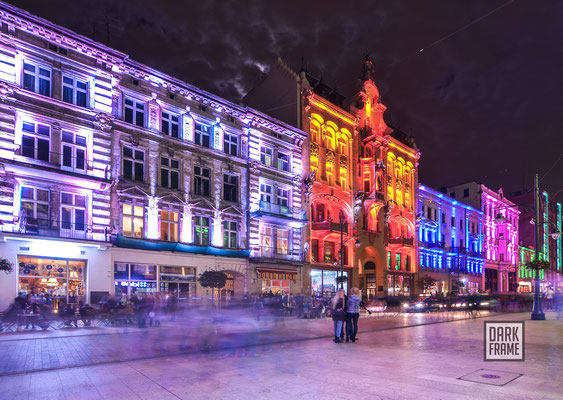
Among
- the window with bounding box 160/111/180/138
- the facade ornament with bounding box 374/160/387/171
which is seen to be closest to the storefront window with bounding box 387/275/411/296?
the facade ornament with bounding box 374/160/387/171

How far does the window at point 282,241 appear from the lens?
37834 millimetres

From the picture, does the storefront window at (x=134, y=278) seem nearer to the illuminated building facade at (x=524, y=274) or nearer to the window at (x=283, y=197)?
the window at (x=283, y=197)

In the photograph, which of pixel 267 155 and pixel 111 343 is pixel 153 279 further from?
pixel 111 343

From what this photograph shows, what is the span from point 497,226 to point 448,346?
233 feet

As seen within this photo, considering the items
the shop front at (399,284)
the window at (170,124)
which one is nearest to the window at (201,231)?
the window at (170,124)

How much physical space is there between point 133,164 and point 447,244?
48.2 metres

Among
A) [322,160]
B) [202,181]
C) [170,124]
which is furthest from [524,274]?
[170,124]

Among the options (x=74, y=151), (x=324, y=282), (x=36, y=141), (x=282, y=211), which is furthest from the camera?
(x=324, y=282)

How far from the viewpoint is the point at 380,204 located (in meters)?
49.0

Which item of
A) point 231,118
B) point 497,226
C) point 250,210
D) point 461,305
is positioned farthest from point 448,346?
point 497,226

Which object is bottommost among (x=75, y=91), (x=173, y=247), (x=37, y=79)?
(x=173, y=247)

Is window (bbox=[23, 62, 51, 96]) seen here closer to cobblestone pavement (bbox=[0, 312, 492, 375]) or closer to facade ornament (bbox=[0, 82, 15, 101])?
facade ornament (bbox=[0, 82, 15, 101])

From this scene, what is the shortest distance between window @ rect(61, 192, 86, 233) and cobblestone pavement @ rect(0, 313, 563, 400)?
1605cm

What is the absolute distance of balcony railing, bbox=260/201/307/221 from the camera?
1421 inches
